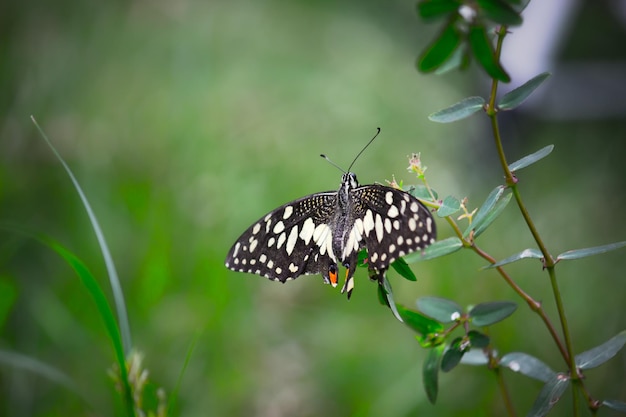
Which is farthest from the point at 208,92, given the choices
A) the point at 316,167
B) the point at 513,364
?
the point at 513,364

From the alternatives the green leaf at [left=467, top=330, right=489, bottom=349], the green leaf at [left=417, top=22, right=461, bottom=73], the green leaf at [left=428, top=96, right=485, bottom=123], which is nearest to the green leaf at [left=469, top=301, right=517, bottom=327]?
the green leaf at [left=467, top=330, right=489, bottom=349]

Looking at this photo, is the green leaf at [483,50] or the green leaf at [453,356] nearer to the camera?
the green leaf at [483,50]

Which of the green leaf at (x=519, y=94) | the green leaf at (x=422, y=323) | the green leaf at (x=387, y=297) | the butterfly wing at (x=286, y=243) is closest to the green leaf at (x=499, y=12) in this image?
the green leaf at (x=519, y=94)

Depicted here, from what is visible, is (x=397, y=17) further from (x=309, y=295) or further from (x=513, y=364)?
(x=513, y=364)

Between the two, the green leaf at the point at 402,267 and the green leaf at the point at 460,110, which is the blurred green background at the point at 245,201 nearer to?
the green leaf at the point at 402,267

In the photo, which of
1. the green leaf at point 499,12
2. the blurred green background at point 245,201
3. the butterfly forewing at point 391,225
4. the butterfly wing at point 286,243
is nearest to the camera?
the green leaf at point 499,12

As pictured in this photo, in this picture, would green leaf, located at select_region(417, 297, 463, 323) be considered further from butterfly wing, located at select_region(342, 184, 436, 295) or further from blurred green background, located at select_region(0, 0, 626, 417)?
blurred green background, located at select_region(0, 0, 626, 417)
